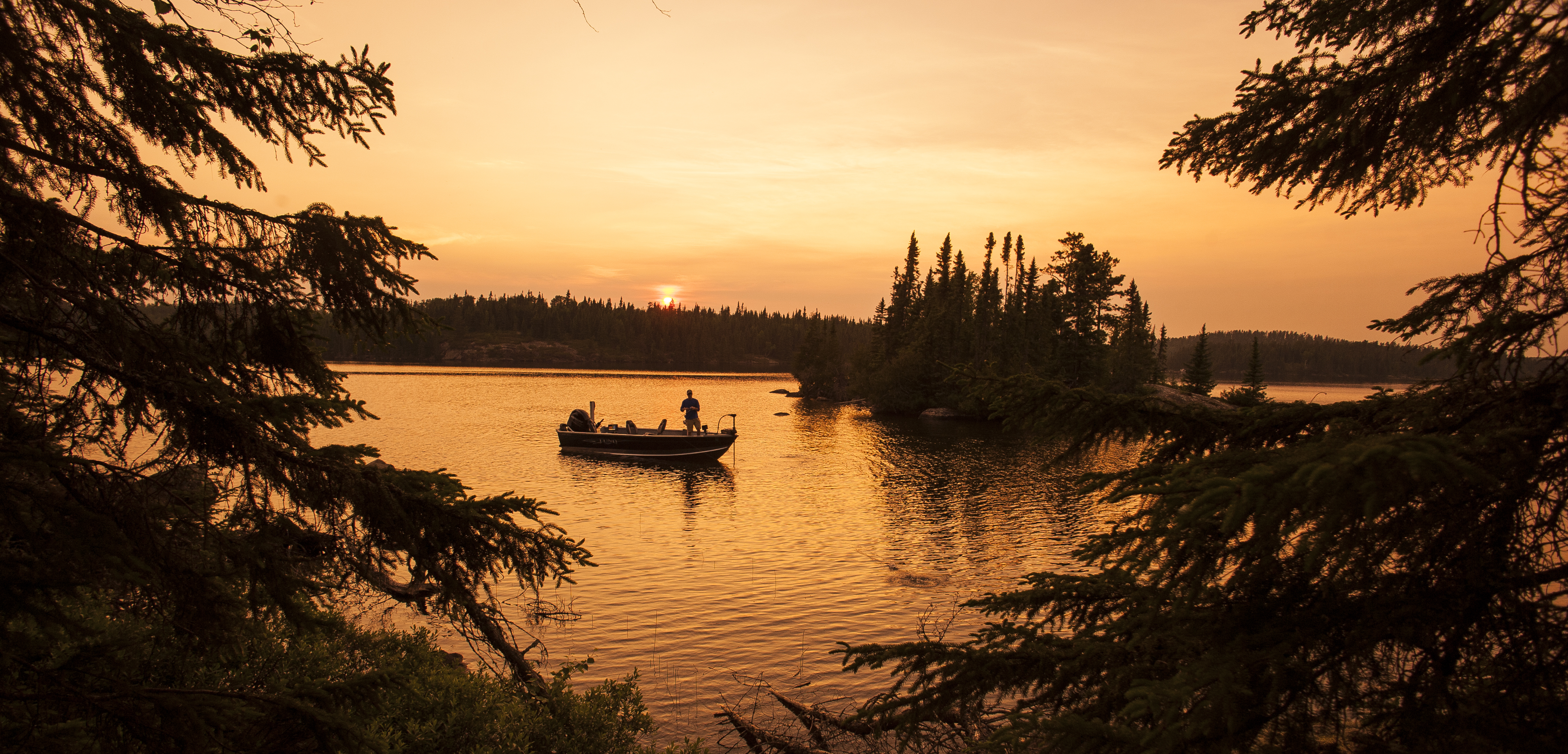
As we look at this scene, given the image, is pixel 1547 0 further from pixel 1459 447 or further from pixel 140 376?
pixel 140 376

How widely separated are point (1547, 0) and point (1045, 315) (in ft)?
224

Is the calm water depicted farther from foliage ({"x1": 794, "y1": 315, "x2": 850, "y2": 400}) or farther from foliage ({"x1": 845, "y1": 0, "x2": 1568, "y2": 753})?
foliage ({"x1": 794, "y1": 315, "x2": 850, "y2": 400})

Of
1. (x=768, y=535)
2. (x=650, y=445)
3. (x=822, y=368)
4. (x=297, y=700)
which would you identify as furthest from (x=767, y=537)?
(x=822, y=368)

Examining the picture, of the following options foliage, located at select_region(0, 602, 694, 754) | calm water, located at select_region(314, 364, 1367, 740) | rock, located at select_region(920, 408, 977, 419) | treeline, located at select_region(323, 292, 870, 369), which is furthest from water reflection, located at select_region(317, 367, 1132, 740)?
treeline, located at select_region(323, 292, 870, 369)

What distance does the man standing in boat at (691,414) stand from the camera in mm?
32562

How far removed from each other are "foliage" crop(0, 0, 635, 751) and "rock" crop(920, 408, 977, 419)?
2239 inches

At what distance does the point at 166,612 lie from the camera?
333 centimetres

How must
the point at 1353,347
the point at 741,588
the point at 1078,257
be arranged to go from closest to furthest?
the point at 741,588, the point at 1078,257, the point at 1353,347

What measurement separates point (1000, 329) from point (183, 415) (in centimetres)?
7194

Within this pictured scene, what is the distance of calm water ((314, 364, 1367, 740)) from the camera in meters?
11.2

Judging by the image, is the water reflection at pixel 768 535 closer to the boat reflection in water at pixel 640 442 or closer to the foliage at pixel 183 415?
the boat reflection in water at pixel 640 442

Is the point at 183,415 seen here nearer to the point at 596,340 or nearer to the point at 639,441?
the point at 639,441

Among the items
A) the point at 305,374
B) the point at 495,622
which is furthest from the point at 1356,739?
the point at 305,374

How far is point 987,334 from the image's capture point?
72625mm
